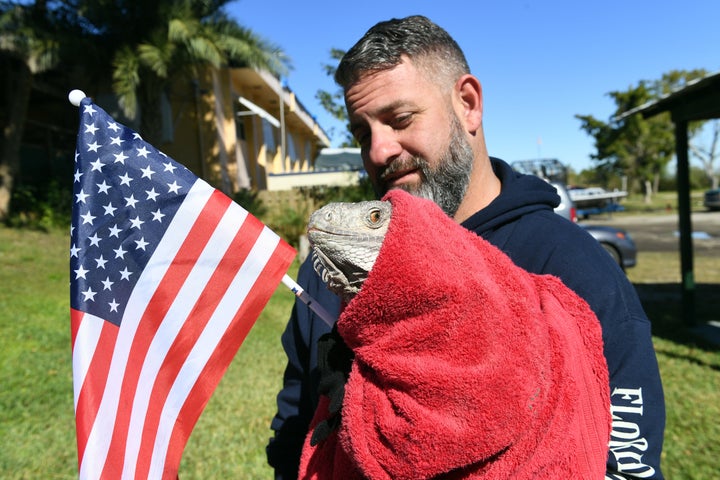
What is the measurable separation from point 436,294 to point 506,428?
0.30 meters

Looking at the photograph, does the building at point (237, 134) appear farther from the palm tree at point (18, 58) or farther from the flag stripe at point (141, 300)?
the flag stripe at point (141, 300)

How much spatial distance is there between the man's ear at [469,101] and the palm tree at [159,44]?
12.8 m

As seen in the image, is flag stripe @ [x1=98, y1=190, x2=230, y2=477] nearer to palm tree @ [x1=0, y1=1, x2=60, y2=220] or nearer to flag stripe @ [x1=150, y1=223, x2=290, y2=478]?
flag stripe @ [x1=150, y1=223, x2=290, y2=478]

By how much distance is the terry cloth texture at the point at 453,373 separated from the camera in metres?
1.01

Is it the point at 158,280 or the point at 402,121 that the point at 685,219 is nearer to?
the point at 402,121

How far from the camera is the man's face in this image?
1.61 m

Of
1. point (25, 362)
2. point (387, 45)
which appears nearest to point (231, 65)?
point (25, 362)

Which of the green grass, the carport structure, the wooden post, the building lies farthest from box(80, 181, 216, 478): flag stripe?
the building

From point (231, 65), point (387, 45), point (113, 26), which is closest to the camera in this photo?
point (387, 45)

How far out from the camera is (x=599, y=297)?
1.35 meters

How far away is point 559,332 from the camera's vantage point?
1127mm

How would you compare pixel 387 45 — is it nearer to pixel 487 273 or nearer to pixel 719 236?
pixel 487 273

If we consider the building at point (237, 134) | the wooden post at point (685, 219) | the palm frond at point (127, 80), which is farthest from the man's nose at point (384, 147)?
the building at point (237, 134)

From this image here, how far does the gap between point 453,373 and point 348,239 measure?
15.0 inches
